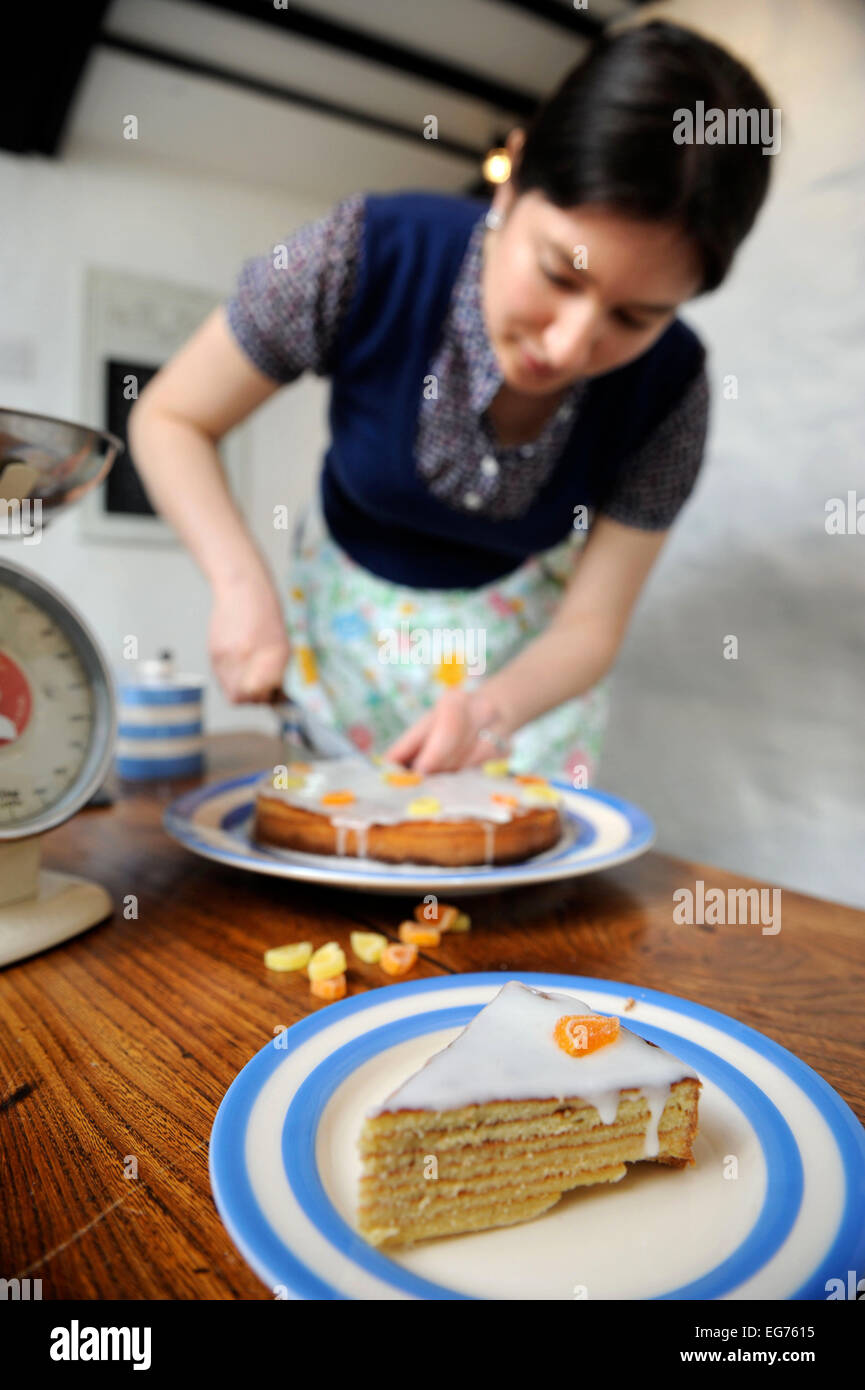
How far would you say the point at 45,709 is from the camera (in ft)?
2.38

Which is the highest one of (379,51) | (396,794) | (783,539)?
(379,51)

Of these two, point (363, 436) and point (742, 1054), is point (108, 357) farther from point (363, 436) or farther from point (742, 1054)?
point (742, 1054)

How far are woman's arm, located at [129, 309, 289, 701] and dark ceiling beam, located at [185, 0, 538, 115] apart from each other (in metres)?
2.65

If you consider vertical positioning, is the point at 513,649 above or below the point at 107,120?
below

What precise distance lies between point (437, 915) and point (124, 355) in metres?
3.97

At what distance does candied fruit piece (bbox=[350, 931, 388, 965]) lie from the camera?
0.72m

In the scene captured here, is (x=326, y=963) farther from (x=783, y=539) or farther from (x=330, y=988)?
(x=783, y=539)

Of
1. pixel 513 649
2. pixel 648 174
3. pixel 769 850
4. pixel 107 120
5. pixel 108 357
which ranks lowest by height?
pixel 769 850

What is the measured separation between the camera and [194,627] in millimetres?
4336

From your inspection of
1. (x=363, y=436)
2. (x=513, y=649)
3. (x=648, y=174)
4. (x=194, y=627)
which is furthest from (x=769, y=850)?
(x=194, y=627)

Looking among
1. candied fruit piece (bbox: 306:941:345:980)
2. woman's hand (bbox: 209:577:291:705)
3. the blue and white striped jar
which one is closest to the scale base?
candied fruit piece (bbox: 306:941:345:980)

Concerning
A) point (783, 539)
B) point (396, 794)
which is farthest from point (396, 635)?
point (783, 539)
